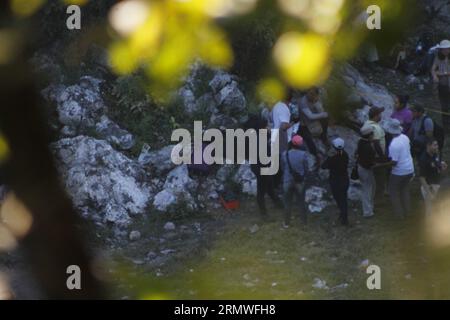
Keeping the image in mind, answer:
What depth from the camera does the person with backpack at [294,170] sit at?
24.9 feet

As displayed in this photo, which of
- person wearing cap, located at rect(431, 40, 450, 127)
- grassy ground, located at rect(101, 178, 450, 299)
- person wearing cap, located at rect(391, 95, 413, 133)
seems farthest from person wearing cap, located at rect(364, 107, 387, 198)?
person wearing cap, located at rect(431, 40, 450, 127)

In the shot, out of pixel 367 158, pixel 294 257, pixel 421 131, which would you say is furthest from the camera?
pixel 421 131

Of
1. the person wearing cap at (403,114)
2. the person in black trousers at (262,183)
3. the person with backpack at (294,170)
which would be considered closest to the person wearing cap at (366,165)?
the person with backpack at (294,170)

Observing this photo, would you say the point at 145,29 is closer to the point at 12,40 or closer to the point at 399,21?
the point at 12,40

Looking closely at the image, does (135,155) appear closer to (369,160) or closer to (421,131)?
(369,160)

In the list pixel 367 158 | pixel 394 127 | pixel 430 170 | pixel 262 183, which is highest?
pixel 394 127

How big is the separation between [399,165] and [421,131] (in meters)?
0.68

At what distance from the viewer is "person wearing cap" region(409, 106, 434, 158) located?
7.85 m

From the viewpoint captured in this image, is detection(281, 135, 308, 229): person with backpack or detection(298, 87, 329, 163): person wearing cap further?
detection(298, 87, 329, 163): person wearing cap

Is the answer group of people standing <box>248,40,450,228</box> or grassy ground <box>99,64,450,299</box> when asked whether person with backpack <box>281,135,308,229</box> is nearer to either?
group of people standing <box>248,40,450,228</box>

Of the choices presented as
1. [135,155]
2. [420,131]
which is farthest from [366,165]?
[135,155]

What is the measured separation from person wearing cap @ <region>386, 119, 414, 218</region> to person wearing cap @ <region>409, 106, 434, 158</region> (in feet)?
0.77

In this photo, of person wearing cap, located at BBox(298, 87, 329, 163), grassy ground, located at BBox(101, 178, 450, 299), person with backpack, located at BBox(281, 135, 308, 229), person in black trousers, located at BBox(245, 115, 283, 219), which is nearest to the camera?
grassy ground, located at BBox(101, 178, 450, 299)

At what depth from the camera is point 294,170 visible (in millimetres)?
7652
